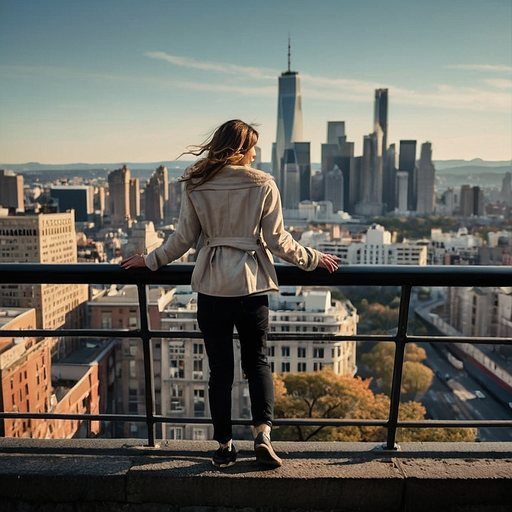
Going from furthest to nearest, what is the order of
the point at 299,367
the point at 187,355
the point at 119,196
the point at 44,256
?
the point at 119,196 < the point at 44,256 < the point at 299,367 < the point at 187,355

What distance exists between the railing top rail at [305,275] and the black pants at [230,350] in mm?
108

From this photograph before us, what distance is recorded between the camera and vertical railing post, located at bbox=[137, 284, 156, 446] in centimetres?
174

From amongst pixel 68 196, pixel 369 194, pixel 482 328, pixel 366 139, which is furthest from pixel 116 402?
pixel 366 139

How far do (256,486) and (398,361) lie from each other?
1.66 feet

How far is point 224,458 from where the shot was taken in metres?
1.71

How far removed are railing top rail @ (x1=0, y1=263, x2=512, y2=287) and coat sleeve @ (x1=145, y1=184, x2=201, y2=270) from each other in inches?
1.4

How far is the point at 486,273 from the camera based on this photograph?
1719 mm

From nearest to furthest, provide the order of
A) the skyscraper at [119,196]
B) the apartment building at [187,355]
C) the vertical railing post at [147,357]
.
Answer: the vertical railing post at [147,357], the apartment building at [187,355], the skyscraper at [119,196]

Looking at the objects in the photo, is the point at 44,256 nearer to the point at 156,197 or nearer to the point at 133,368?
the point at 133,368

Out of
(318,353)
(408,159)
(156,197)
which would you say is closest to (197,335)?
(318,353)

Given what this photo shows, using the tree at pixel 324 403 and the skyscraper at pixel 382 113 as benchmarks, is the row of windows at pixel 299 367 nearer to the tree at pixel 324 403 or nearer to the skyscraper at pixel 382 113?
the tree at pixel 324 403

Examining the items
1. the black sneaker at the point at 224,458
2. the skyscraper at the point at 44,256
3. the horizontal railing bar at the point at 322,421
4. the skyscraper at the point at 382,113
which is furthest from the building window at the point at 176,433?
the skyscraper at the point at 382,113

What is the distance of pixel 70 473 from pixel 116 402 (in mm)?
13899

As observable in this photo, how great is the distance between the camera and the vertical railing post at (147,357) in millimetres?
1738
